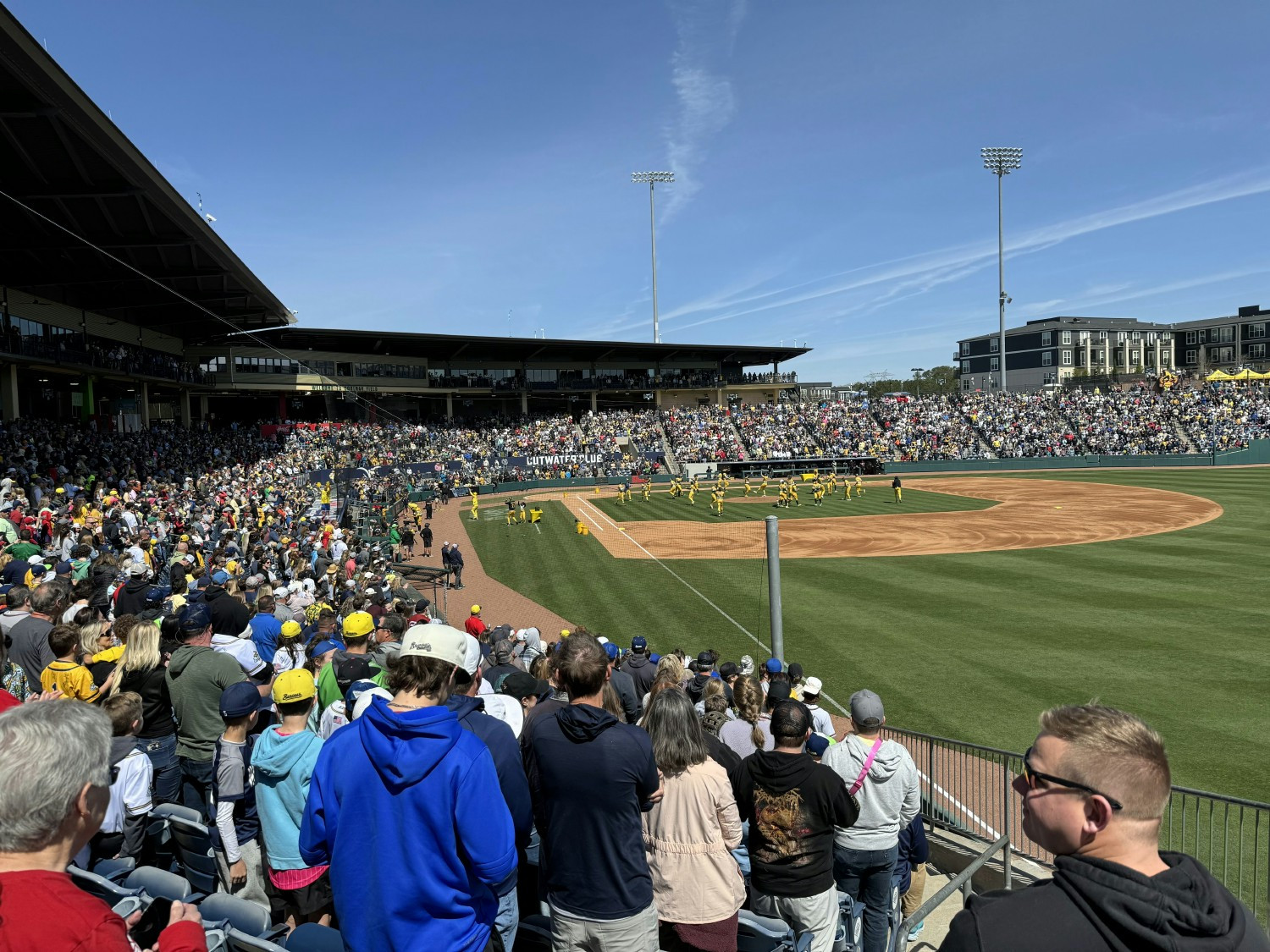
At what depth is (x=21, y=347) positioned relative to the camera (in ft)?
104

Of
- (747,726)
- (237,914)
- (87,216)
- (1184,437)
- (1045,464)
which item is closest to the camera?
(237,914)

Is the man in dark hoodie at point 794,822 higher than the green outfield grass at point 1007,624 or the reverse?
higher

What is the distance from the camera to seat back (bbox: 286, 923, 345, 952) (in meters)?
3.17

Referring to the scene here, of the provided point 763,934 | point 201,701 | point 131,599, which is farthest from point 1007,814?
point 131,599

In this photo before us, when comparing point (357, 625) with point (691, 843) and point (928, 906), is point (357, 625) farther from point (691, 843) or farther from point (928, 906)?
point (928, 906)

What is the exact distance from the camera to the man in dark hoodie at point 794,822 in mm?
4254

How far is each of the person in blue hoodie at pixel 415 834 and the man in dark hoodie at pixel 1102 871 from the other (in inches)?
67.1

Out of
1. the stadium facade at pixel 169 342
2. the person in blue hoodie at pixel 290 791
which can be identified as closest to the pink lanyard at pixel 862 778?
the person in blue hoodie at pixel 290 791

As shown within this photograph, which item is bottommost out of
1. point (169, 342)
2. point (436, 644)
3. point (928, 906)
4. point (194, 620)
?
point (928, 906)

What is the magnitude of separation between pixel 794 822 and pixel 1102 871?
273 cm

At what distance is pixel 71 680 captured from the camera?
19.6 feet

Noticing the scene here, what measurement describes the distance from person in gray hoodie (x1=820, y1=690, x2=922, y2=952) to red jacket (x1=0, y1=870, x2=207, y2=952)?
4.09 m

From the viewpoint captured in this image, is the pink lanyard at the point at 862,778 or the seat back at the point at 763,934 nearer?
the seat back at the point at 763,934

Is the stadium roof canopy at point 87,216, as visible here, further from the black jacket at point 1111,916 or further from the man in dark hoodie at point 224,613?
the black jacket at point 1111,916
